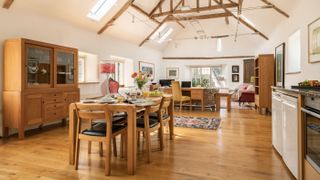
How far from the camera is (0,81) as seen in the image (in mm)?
3781

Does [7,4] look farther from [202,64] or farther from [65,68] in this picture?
[202,64]

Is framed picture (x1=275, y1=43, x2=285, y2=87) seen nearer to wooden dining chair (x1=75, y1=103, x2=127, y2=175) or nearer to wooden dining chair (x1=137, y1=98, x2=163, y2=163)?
wooden dining chair (x1=137, y1=98, x2=163, y2=163)

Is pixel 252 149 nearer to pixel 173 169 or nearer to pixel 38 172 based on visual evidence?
pixel 173 169

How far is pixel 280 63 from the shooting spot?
5.64m

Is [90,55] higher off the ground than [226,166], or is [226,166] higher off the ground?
[90,55]

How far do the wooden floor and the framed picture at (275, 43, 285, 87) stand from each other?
7.57 feet

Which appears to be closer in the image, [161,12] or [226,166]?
[226,166]

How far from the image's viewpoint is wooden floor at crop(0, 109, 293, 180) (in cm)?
229

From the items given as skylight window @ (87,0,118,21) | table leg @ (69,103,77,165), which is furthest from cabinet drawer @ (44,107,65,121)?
skylight window @ (87,0,118,21)

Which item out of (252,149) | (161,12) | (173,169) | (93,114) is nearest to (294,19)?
(252,149)

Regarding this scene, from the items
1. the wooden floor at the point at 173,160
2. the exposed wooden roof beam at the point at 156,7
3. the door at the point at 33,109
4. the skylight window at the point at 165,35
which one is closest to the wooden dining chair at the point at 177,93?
the exposed wooden roof beam at the point at 156,7

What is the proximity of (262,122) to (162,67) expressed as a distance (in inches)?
274

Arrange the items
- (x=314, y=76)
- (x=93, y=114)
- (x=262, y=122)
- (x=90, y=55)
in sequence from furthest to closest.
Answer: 1. (x=90, y=55)
2. (x=262, y=122)
3. (x=314, y=76)
4. (x=93, y=114)

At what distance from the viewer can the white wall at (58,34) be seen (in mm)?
3908
